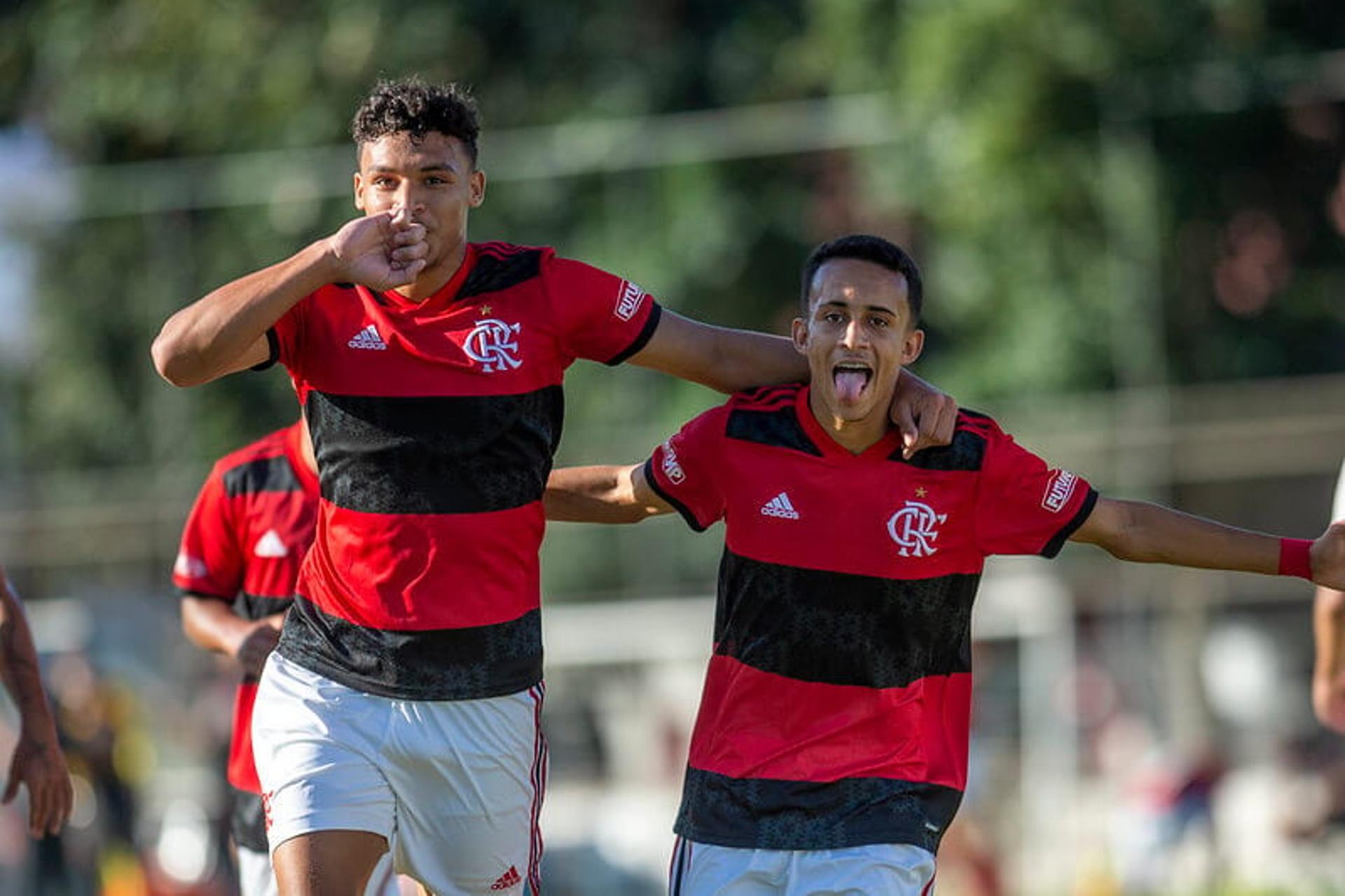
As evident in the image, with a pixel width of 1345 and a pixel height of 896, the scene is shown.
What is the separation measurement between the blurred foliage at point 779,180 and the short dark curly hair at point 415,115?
13.2 m

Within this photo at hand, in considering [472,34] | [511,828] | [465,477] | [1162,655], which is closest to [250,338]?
[465,477]

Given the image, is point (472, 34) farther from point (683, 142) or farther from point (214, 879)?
point (214, 879)

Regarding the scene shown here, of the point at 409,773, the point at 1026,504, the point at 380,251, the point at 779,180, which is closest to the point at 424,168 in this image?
the point at 380,251

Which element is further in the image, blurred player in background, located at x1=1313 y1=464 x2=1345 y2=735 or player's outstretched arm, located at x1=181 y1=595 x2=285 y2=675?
blurred player in background, located at x1=1313 y1=464 x2=1345 y2=735

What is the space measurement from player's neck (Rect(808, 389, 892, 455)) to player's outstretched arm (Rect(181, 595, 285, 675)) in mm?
2033

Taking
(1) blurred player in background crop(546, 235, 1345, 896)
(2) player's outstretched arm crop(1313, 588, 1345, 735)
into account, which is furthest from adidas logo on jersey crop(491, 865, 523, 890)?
(2) player's outstretched arm crop(1313, 588, 1345, 735)

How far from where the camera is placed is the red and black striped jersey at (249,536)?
303 inches

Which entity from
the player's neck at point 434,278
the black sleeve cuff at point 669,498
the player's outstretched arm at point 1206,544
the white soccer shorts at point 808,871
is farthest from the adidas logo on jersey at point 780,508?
the player's neck at point 434,278

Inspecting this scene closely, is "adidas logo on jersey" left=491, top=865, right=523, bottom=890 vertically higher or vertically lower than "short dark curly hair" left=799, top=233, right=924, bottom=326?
lower

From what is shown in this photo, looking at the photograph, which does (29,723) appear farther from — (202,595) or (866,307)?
(866,307)

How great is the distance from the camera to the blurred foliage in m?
19.1

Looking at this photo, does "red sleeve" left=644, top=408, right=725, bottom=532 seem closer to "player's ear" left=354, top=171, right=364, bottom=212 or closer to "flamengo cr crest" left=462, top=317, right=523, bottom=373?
"flamengo cr crest" left=462, top=317, right=523, bottom=373

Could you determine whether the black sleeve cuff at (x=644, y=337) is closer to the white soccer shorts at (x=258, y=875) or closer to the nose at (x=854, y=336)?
the nose at (x=854, y=336)

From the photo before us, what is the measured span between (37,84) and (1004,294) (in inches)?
469
